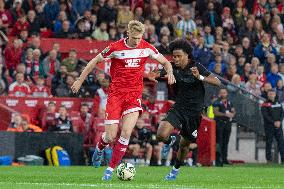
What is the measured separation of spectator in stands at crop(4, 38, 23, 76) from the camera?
A: 28.9 metres

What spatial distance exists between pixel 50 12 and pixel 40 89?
3763 mm

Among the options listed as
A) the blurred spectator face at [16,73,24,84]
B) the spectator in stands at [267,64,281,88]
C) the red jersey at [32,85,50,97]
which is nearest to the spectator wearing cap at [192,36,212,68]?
the spectator in stands at [267,64,281,88]

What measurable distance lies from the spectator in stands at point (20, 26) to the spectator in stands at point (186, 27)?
4750 millimetres

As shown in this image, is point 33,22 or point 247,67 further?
point 247,67

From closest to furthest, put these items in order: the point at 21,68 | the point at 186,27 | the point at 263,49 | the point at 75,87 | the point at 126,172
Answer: the point at 75,87, the point at 126,172, the point at 21,68, the point at 186,27, the point at 263,49

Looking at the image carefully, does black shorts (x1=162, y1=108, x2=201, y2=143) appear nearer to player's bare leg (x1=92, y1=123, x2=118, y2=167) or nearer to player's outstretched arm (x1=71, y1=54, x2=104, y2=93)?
player's bare leg (x1=92, y1=123, x2=118, y2=167)

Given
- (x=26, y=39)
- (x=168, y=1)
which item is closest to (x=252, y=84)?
(x=168, y=1)

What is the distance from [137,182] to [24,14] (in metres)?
14.2

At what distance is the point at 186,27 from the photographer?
1276 inches

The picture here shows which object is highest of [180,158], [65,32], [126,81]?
[65,32]

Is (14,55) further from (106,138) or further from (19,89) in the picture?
(106,138)

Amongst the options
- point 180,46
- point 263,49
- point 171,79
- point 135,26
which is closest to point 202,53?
point 263,49

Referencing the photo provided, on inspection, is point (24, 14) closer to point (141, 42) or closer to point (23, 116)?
point (23, 116)

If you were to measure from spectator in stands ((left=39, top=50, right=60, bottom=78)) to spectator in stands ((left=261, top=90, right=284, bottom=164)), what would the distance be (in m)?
6.01
